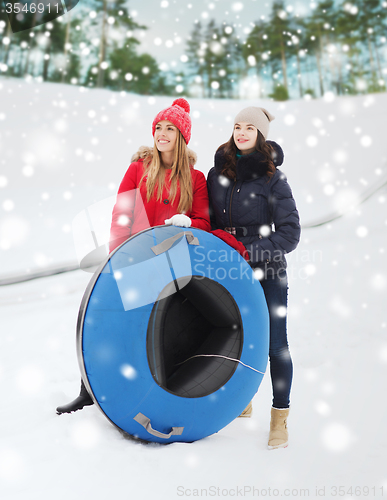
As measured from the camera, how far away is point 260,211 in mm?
1415

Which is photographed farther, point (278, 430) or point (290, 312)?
point (290, 312)

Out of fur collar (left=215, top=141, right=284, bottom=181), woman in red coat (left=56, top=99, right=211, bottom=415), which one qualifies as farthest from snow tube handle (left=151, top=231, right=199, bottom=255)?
fur collar (left=215, top=141, right=284, bottom=181)

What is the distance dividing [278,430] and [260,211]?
79 cm

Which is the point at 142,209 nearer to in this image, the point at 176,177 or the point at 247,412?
the point at 176,177

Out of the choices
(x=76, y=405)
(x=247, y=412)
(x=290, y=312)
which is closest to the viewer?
(x=76, y=405)

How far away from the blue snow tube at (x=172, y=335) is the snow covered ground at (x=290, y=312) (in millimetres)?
118

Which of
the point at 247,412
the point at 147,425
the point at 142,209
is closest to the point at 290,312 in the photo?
the point at 247,412

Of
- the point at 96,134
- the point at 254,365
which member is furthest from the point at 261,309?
the point at 96,134

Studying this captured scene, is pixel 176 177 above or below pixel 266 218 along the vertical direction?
above

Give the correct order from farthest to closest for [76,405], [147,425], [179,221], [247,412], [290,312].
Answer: [290,312], [247,412], [76,405], [179,221], [147,425]

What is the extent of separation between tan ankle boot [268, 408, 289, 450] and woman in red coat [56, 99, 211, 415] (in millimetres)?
681

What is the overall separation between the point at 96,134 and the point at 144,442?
4.31 meters

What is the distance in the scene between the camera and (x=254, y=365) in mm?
1308

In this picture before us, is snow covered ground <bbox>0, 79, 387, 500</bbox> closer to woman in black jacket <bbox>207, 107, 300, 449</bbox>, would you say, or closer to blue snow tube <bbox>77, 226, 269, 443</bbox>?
blue snow tube <bbox>77, 226, 269, 443</bbox>
